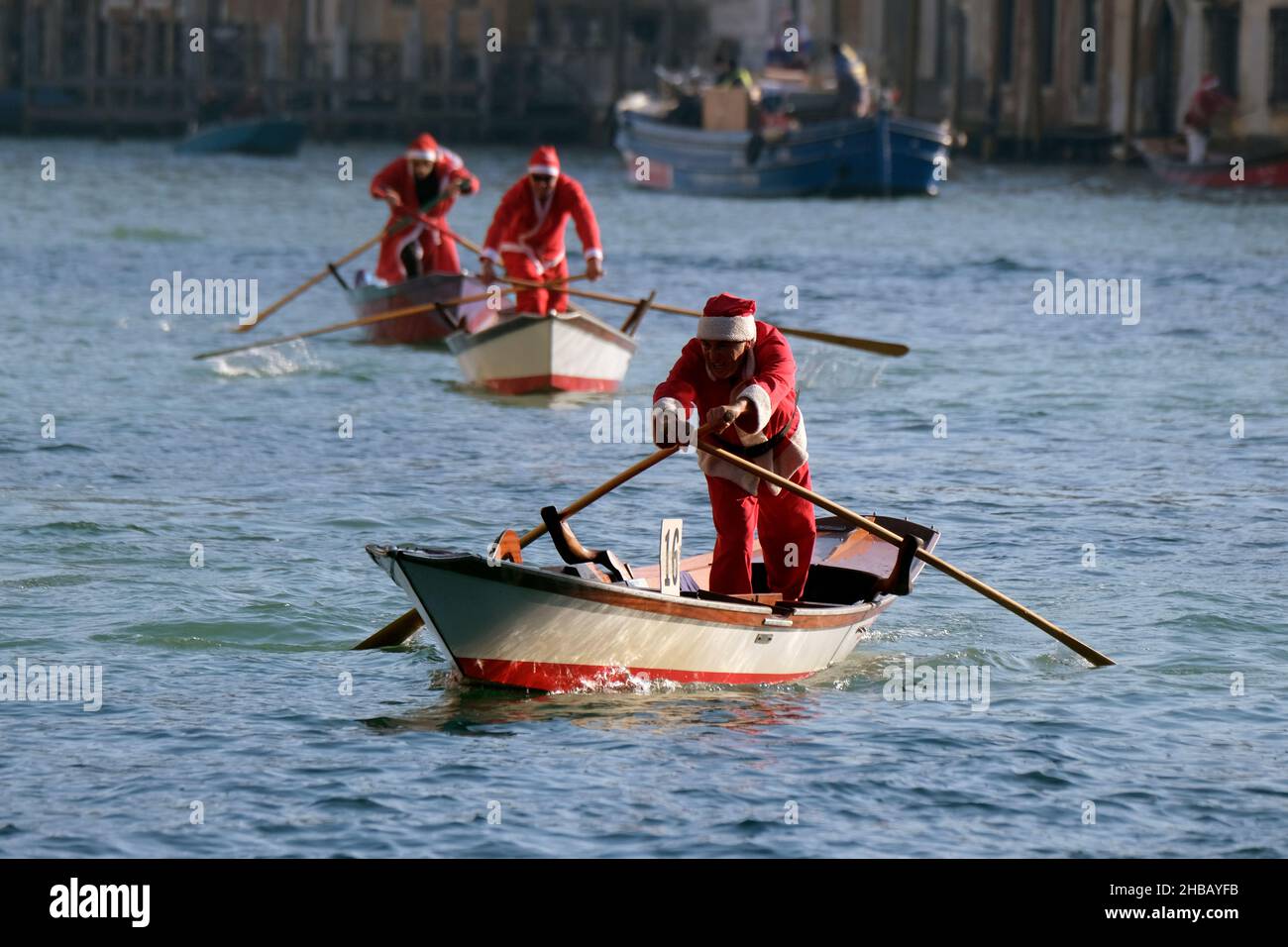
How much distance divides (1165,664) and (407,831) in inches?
170

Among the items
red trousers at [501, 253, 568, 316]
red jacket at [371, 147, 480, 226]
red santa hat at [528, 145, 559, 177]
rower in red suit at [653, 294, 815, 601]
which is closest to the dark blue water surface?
rower in red suit at [653, 294, 815, 601]

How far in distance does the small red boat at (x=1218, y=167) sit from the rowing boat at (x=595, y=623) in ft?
108

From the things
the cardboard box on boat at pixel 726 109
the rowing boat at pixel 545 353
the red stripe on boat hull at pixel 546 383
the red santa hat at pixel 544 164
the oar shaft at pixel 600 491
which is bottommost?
the red stripe on boat hull at pixel 546 383

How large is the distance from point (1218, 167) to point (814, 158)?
726cm

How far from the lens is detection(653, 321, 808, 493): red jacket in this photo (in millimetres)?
10148

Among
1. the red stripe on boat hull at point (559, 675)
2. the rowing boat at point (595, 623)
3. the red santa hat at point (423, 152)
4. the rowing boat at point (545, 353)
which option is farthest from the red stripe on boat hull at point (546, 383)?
the red stripe on boat hull at point (559, 675)

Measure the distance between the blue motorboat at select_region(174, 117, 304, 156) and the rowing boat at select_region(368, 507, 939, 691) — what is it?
45.9 meters

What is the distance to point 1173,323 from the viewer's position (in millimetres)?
25219

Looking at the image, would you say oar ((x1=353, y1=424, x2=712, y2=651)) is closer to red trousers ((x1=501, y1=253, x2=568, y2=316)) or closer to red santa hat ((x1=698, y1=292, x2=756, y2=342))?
red santa hat ((x1=698, y1=292, x2=756, y2=342))

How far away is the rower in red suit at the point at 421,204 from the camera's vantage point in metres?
22.1

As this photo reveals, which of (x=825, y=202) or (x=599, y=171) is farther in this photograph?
(x=599, y=171)

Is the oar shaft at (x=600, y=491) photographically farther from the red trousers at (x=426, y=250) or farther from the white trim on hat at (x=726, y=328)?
the red trousers at (x=426, y=250)
